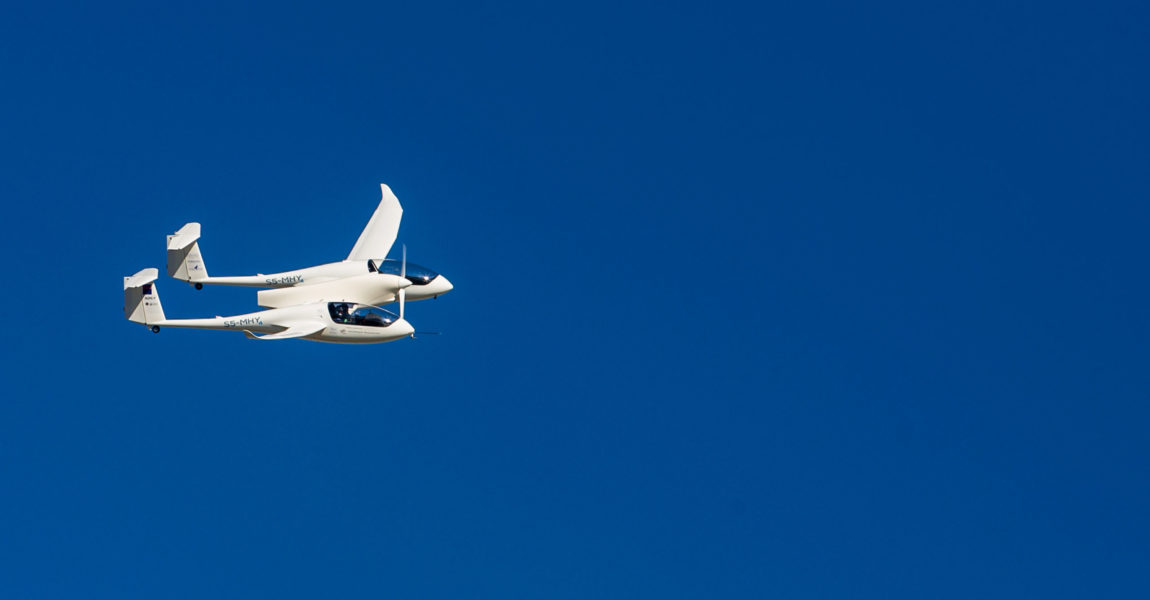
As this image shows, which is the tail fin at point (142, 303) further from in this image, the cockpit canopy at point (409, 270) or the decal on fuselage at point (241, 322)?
the cockpit canopy at point (409, 270)

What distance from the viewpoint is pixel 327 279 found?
98250 mm

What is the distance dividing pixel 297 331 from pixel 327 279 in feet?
27.7

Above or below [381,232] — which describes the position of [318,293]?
below

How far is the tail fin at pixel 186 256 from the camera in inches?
3826

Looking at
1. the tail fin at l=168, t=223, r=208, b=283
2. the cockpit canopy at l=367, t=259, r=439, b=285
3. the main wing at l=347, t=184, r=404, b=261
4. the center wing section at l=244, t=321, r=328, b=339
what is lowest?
the center wing section at l=244, t=321, r=328, b=339

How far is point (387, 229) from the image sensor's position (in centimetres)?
10900

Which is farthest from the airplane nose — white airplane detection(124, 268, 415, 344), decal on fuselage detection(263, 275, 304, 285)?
decal on fuselage detection(263, 275, 304, 285)

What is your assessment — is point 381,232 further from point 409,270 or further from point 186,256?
point 186,256

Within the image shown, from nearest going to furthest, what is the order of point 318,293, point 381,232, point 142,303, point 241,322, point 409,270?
point 241,322 → point 142,303 → point 318,293 → point 409,270 → point 381,232

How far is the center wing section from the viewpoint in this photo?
3531 inches

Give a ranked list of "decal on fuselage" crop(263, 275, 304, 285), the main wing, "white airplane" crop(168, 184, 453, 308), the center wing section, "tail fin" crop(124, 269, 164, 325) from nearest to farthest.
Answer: the center wing section < "tail fin" crop(124, 269, 164, 325) < "white airplane" crop(168, 184, 453, 308) < "decal on fuselage" crop(263, 275, 304, 285) < the main wing

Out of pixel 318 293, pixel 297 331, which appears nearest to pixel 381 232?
pixel 318 293

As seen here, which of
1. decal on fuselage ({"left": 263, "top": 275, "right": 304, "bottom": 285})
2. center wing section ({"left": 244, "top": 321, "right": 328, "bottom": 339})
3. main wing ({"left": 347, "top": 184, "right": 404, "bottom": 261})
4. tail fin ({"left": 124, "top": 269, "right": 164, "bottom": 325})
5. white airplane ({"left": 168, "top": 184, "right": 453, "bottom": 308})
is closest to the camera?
center wing section ({"left": 244, "top": 321, "right": 328, "bottom": 339})

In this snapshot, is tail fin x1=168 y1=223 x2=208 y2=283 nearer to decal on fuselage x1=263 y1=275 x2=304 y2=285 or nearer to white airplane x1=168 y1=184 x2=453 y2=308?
white airplane x1=168 y1=184 x2=453 y2=308
